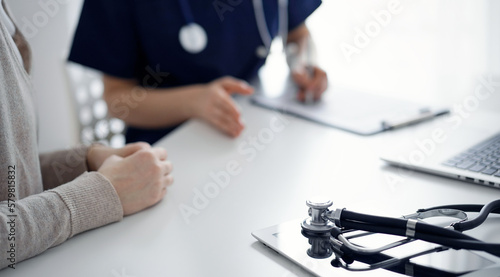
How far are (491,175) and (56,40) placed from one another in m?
1.46

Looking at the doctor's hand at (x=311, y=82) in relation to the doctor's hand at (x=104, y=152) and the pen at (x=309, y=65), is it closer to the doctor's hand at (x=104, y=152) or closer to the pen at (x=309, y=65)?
the pen at (x=309, y=65)

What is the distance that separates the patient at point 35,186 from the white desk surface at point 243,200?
0.07 feet

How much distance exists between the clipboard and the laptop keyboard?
7.1 inches

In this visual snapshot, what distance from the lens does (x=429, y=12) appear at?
1564 mm

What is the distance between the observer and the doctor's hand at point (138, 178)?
0.63 meters

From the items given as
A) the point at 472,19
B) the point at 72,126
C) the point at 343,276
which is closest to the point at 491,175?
the point at 343,276

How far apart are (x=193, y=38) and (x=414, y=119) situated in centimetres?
53

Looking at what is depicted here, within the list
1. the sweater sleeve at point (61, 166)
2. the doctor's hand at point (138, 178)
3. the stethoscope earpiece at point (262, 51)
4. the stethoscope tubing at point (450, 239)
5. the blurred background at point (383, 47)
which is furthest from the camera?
the blurred background at point (383, 47)

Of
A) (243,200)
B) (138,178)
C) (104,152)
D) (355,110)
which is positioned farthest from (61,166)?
(355,110)

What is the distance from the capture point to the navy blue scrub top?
1.08 metres

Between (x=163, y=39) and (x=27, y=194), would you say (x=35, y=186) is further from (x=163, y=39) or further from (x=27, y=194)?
(x=163, y=39)

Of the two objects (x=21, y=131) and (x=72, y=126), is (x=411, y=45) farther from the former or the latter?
(x=21, y=131)

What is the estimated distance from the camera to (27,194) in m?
0.63

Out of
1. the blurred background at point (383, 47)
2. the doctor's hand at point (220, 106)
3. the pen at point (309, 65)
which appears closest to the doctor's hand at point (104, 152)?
the doctor's hand at point (220, 106)
